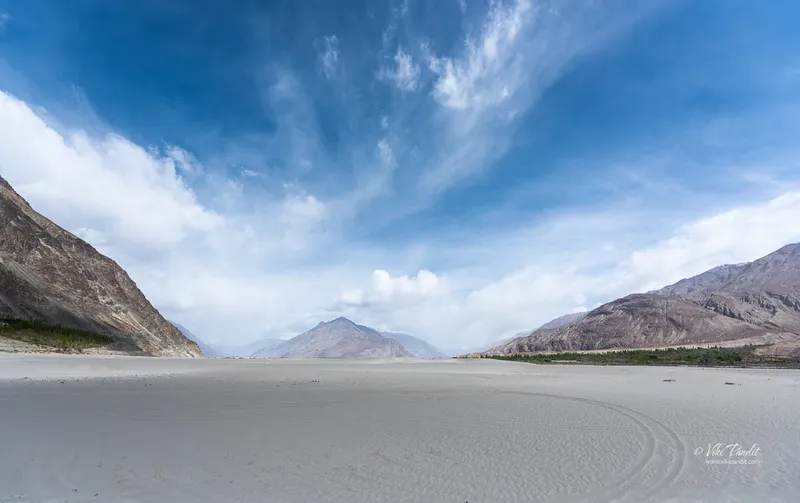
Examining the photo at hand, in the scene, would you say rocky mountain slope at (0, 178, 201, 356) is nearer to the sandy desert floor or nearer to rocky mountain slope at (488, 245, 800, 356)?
the sandy desert floor

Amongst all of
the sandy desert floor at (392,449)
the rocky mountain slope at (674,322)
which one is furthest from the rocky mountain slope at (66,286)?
the rocky mountain slope at (674,322)

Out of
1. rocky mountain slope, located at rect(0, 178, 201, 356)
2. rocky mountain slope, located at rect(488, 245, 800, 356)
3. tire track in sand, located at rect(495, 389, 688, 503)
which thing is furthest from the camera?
rocky mountain slope, located at rect(488, 245, 800, 356)

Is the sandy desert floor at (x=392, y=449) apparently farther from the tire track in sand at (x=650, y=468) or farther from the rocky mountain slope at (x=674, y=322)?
the rocky mountain slope at (x=674, y=322)

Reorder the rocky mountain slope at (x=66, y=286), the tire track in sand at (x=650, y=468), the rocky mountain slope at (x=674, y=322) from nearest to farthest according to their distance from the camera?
the tire track in sand at (x=650, y=468)
the rocky mountain slope at (x=66, y=286)
the rocky mountain slope at (x=674, y=322)

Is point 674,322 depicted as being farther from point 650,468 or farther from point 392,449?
point 392,449

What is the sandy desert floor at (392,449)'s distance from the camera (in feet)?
20.7

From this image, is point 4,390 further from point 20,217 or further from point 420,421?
point 20,217

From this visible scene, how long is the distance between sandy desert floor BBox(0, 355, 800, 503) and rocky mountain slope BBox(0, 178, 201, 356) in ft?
162

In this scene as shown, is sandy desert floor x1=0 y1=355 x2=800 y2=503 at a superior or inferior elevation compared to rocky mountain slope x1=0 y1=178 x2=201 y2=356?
inferior

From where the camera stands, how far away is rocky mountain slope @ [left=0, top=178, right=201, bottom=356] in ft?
175

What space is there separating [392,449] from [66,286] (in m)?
71.8

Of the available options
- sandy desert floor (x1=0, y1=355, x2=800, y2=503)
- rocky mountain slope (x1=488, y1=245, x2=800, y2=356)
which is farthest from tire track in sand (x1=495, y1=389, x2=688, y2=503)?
rocky mountain slope (x1=488, y1=245, x2=800, y2=356)

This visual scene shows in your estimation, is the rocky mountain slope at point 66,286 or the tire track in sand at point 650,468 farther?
the rocky mountain slope at point 66,286

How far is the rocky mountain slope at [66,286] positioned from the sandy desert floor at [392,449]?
49.4 m
